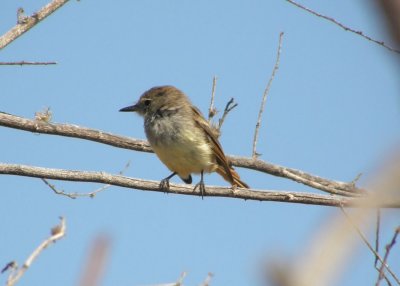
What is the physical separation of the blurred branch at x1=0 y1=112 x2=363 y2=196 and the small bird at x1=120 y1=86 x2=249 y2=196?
0.20 metres

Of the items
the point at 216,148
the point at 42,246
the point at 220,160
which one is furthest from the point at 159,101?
the point at 42,246

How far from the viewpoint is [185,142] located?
21.7 feet

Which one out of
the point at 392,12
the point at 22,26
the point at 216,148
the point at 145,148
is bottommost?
the point at 145,148

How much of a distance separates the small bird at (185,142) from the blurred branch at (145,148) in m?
0.20

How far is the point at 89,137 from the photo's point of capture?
6086 mm

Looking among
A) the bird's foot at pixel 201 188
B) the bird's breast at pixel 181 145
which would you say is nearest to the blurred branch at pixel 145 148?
the bird's breast at pixel 181 145

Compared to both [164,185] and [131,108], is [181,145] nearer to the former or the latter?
[164,185]

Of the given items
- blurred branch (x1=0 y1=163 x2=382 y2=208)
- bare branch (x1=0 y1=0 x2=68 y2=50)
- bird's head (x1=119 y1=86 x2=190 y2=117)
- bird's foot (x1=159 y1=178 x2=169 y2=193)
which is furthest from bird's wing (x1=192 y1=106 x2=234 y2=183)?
bare branch (x1=0 y1=0 x2=68 y2=50)

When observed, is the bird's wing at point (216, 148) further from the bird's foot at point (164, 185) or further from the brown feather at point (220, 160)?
the bird's foot at point (164, 185)

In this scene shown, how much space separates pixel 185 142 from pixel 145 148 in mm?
568

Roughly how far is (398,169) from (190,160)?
621cm

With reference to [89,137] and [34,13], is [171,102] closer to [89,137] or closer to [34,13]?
[89,137]

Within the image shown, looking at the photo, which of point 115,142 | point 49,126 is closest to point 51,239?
point 49,126

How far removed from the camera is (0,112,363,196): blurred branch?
566 centimetres
